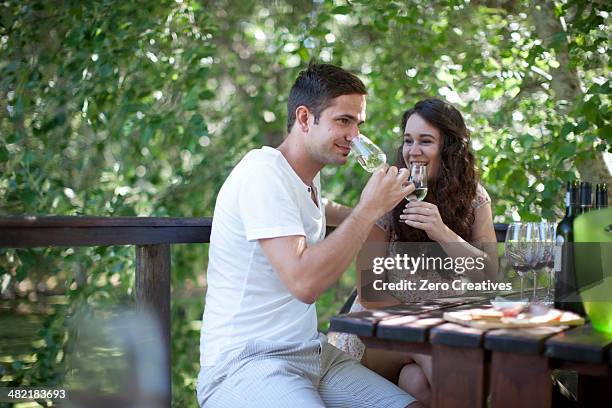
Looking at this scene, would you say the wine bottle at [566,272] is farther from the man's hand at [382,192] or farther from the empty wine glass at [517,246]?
the man's hand at [382,192]

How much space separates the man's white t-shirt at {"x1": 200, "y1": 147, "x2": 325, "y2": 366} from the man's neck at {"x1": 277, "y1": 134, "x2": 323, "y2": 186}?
0.10m

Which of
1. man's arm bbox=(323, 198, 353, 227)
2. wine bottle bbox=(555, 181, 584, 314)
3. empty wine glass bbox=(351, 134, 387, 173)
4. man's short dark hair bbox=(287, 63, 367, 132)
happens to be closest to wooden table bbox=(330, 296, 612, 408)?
wine bottle bbox=(555, 181, 584, 314)

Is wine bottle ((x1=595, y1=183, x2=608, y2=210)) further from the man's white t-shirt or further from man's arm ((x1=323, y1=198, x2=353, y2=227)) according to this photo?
man's arm ((x1=323, y1=198, x2=353, y2=227))

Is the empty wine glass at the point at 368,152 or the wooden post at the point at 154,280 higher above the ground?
the empty wine glass at the point at 368,152

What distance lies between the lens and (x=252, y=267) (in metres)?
2.02

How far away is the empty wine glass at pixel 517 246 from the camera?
6.59ft

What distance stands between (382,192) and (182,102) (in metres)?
2.58

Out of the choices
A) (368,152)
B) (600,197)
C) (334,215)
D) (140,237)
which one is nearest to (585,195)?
(600,197)

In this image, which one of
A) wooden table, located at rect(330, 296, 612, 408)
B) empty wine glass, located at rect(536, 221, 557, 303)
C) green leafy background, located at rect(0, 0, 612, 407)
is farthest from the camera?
green leafy background, located at rect(0, 0, 612, 407)

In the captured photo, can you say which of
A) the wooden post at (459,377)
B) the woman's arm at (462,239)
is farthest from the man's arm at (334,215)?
the wooden post at (459,377)

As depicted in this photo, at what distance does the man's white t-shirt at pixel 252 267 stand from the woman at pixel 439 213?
21.4 inches

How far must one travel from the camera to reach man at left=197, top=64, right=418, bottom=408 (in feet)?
6.17

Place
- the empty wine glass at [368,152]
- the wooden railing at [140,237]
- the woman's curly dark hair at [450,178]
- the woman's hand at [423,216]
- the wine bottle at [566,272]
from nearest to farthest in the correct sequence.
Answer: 1. the wine bottle at [566,272]
2. the wooden railing at [140,237]
3. the empty wine glass at [368,152]
4. the woman's hand at [423,216]
5. the woman's curly dark hair at [450,178]

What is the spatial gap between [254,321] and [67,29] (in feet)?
9.30
